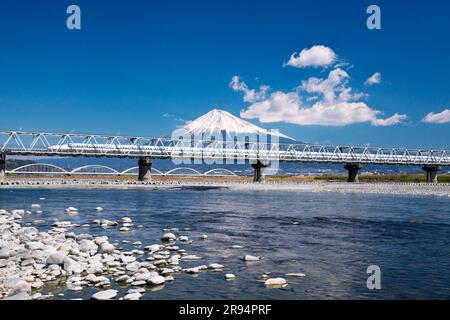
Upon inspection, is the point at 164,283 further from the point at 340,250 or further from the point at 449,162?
the point at 449,162

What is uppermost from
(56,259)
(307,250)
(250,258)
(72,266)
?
(56,259)

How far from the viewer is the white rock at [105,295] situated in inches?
504

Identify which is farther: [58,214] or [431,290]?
[58,214]

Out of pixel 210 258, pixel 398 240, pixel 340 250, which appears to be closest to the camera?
pixel 210 258

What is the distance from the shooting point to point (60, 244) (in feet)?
64.8

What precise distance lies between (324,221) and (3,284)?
25000mm

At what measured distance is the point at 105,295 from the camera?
12898 millimetres

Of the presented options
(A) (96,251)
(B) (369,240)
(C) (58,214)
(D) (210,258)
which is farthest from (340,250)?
(C) (58,214)

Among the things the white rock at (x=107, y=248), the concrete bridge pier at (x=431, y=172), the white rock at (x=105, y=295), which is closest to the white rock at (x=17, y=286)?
the white rock at (x=105, y=295)

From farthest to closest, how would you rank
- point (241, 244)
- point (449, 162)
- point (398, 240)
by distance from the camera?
point (449, 162)
point (398, 240)
point (241, 244)

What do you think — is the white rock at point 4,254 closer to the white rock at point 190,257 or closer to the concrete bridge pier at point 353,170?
Result: the white rock at point 190,257

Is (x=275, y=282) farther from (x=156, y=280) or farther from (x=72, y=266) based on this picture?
(x=72, y=266)

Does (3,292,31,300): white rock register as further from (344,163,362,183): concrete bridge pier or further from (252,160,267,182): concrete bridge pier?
(344,163,362,183): concrete bridge pier

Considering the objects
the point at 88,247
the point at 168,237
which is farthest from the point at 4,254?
the point at 168,237
